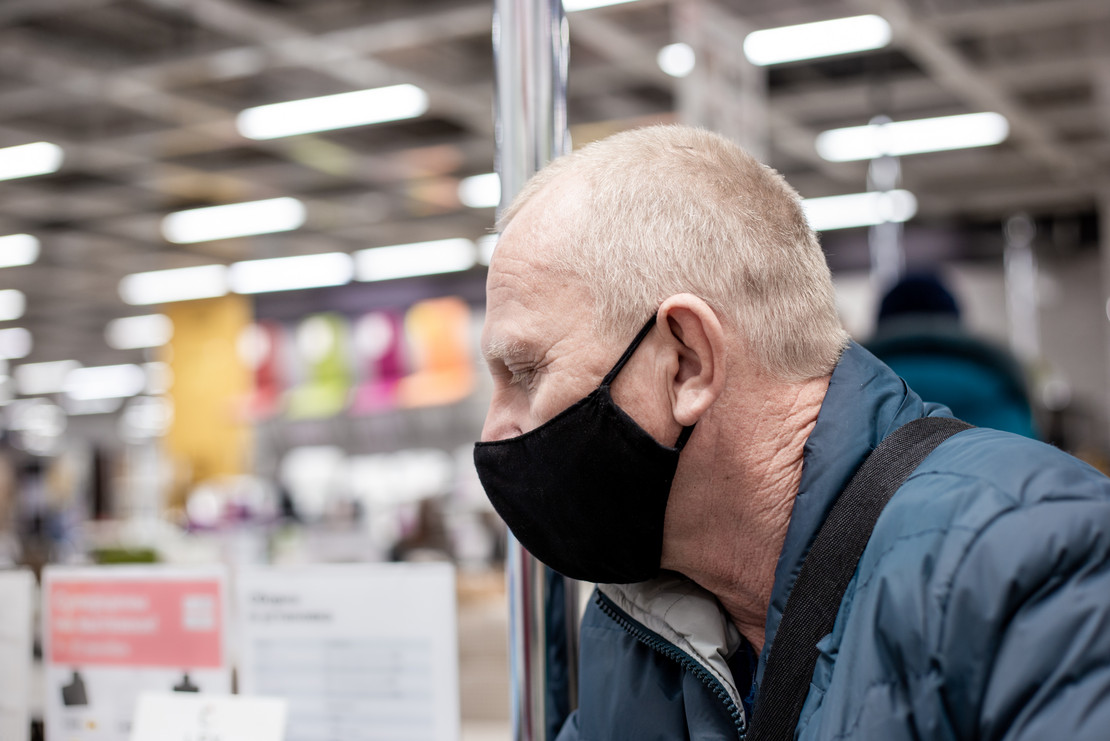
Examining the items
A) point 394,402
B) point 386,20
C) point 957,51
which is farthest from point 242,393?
point 957,51

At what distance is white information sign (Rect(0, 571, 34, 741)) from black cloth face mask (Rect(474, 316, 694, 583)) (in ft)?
2.96

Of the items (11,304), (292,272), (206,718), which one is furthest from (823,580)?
(11,304)

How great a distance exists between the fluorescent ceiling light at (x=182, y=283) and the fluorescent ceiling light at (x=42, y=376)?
10.5 m

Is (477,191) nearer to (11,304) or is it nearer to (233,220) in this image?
(233,220)

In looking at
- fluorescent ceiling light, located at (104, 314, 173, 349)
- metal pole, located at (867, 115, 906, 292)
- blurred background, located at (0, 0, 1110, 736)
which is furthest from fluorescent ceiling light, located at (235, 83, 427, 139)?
fluorescent ceiling light, located at (104, 314, 173, 349)

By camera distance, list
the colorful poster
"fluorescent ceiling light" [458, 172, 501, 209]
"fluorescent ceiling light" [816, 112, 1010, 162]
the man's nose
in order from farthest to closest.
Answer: "fluorescent ceiling light" [458, 172, 501, 209] → "fluorescent ceiling light" [816, 112, 1010, 162] → the colorful poster → the man's nose

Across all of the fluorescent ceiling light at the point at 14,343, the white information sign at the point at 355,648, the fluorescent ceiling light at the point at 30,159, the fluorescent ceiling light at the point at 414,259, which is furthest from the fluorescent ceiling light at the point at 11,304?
the white information sign at the point at 355,648

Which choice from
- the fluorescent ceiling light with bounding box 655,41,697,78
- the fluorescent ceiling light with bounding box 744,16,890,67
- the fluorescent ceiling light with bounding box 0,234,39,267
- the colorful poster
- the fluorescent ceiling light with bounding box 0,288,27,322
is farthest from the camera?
the fluorescent ceiling light with bounding box 0,288,27,322

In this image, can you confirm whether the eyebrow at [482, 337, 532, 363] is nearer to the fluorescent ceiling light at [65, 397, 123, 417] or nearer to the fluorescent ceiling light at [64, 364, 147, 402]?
the fluorescent ceiling light at [64, 364, 147, 402]

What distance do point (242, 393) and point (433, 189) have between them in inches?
191

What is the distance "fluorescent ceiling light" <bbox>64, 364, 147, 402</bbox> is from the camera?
25.1 meters

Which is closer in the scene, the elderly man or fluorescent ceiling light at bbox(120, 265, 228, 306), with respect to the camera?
the elderly man

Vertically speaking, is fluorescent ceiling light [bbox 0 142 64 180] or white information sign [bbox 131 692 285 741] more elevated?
fluorescent ceiling light [bbox 0 142 64 180]

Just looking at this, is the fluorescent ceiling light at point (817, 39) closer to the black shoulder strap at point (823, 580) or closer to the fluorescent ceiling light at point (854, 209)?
the fluorescent ceiling light at point (854, 209)
